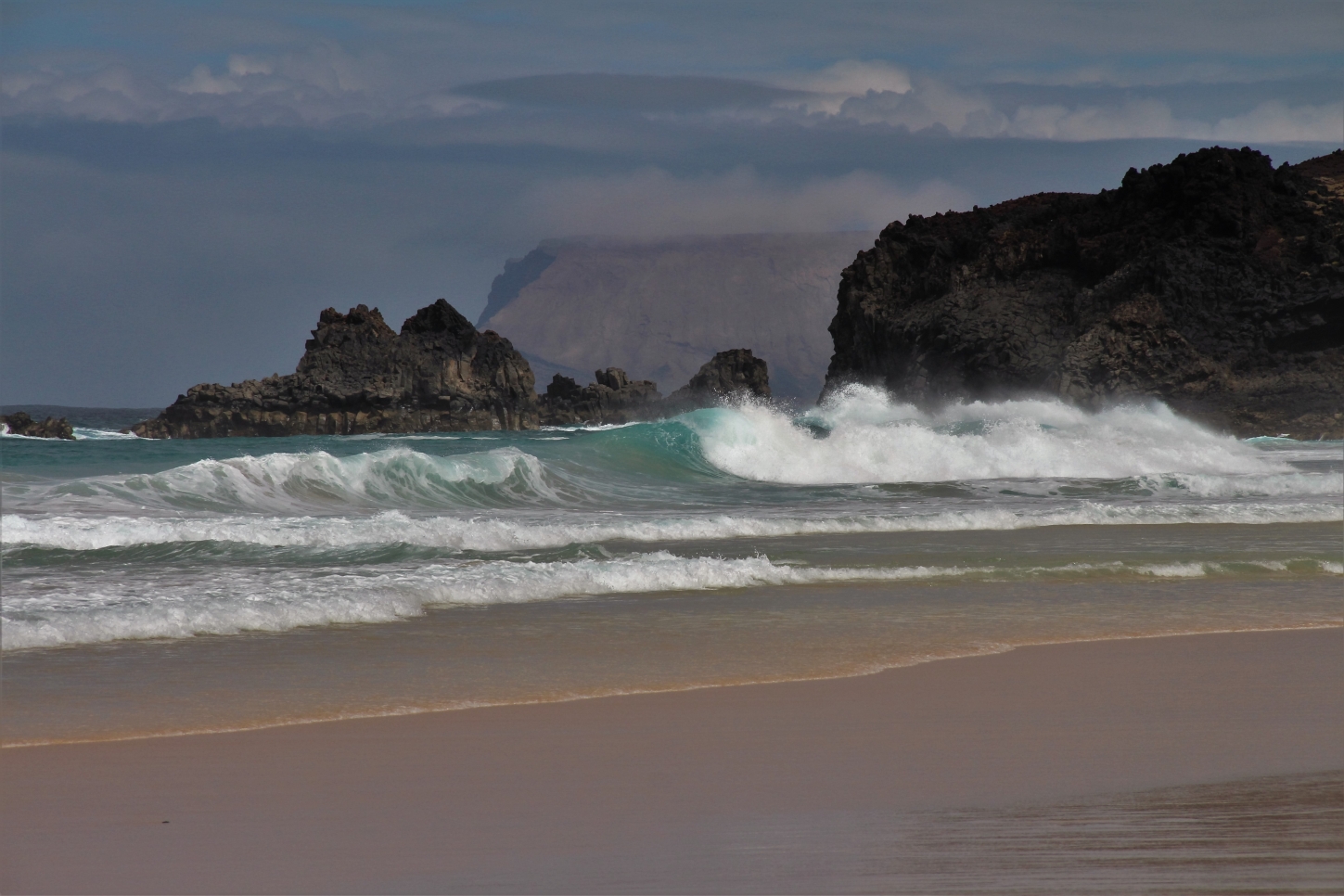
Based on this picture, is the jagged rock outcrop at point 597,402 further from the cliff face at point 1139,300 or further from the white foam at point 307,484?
the white foam at point 307,484

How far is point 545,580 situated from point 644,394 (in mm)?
68907

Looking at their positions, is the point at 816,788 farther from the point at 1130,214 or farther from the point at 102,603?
the point at 1130,214

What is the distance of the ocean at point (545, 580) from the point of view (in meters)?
5.48

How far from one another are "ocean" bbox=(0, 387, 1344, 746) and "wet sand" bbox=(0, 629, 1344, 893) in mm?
609

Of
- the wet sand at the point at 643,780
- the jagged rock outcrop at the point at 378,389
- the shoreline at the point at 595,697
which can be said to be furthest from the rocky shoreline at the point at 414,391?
the wet sand at the point at 643,780

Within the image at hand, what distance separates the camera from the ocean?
548 cm

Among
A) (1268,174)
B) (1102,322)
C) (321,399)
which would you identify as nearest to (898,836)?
(1102,322)

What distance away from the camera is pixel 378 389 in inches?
→ 2591

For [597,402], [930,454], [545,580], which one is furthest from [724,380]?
[545,580]

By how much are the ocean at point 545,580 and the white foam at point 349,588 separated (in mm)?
24

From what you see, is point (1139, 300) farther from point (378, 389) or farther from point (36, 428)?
point (36, 428)

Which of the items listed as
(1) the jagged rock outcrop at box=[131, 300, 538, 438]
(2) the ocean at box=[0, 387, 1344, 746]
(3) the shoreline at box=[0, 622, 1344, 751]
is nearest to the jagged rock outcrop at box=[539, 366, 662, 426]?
(1) the jagged rock outcrop at box=[131, 300, 538, 438]

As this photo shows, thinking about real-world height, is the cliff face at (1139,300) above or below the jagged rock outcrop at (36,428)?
above

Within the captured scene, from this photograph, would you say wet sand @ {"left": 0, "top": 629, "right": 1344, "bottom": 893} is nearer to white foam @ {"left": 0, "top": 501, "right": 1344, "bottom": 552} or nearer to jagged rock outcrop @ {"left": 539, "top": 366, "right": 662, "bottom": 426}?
white foam @ {"left": 0, "top": 501, "right": 1344, "bottom": 552}
